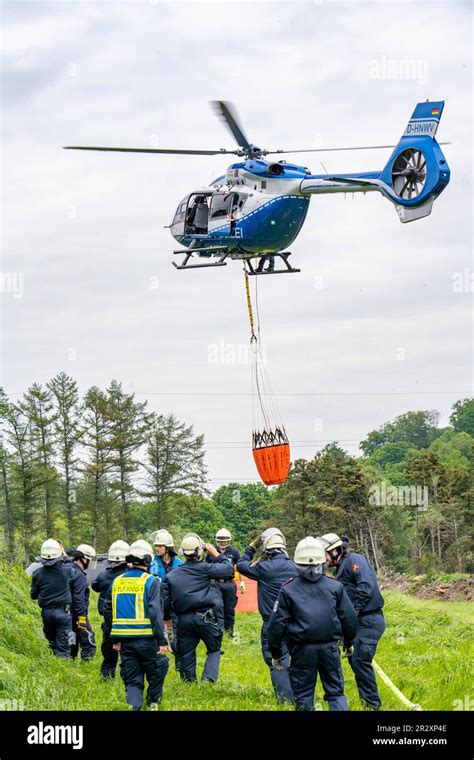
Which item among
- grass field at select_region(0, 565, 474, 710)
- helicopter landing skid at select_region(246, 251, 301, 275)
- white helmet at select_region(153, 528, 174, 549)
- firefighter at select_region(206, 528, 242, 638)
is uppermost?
helicopter landing skid at select_region(246, 251, 301, 275)

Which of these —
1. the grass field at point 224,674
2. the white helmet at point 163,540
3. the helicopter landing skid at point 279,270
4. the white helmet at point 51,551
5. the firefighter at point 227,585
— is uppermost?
the helicopter landing skid at point 279,270

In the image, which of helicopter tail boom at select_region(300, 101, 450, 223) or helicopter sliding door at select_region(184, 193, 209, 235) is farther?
helicopter sliding door at select_region(184, 193, 209, 235)

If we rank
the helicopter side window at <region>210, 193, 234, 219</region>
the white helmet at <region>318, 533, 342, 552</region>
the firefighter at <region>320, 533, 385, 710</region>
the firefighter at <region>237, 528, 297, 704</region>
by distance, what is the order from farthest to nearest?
the helicopter side window at <region>210, 193, 234, 219</region> < the firefighter at <region>237, 528, 297, 704</region> < the white helmet at <region>318, 533, 342, 552</region> < the firefighter at <region>320, 533, 385, 710</region>

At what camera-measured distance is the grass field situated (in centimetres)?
1439

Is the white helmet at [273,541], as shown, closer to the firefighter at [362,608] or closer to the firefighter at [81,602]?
the firefighter at [362,608]

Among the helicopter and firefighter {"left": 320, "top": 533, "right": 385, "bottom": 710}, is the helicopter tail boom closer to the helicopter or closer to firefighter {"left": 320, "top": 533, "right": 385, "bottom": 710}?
the helicopter

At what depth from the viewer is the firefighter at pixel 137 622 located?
530 inches

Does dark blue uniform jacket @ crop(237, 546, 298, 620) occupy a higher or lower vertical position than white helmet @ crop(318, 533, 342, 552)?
lower

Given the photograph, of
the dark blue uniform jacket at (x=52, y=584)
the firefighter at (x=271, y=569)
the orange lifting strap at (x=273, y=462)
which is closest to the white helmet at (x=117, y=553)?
the firefighter at (x=271, y=569)

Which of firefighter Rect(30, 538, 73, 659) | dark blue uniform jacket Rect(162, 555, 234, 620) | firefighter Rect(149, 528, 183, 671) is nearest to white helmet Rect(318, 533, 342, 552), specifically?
dark blue uniform jacket Rect(162, 555, 234, 620)

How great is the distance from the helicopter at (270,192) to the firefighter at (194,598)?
935cm

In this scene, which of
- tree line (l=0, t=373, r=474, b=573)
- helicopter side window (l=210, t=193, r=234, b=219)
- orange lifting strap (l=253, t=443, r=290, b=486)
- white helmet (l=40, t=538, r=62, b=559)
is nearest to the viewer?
white helmet (l=40, t=538, r=62, b=559)

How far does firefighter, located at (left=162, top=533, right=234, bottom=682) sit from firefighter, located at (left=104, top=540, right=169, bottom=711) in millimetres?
1721

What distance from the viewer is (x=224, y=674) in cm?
1855
